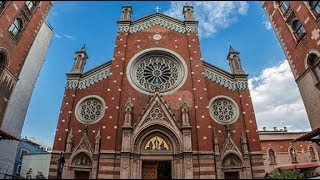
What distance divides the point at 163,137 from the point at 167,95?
4417 mm

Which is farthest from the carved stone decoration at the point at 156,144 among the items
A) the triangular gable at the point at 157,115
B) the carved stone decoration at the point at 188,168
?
the carved stone decoration at the point at 188,168

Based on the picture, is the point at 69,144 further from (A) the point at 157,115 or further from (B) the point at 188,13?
(B) the point at 188,13

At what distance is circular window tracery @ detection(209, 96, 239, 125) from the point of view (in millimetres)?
27531

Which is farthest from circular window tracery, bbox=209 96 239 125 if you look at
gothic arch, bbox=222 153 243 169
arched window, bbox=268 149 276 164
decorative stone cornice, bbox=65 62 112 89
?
arched window, bbox=268 149 276 164

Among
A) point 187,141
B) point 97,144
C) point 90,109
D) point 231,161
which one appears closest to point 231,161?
point 231,161

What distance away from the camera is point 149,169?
966 inches

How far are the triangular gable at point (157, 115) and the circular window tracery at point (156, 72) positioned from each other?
171 centimetres

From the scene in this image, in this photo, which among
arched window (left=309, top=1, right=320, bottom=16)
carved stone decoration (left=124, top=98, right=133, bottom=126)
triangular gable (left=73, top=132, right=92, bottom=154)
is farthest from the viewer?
triangular gable (left=73, top=132, right=92, bottom=154)

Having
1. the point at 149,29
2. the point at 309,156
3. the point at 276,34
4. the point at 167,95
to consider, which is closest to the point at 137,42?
the point at 149,29

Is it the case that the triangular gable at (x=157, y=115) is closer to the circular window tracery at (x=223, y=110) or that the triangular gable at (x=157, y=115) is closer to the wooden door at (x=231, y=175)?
the circular window tracery at (x=223, y=110)

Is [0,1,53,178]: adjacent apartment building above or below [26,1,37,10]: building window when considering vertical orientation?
below

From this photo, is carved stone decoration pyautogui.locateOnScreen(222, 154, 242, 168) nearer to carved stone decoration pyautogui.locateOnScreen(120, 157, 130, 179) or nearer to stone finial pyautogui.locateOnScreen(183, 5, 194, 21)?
carved stone decoration pyautogui.locateOnScreen(120, 157, 130, 179)

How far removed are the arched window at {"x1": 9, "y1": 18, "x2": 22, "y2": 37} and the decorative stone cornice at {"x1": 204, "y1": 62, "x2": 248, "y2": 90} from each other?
18.6 metres

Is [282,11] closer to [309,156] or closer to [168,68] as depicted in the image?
[168,68]
